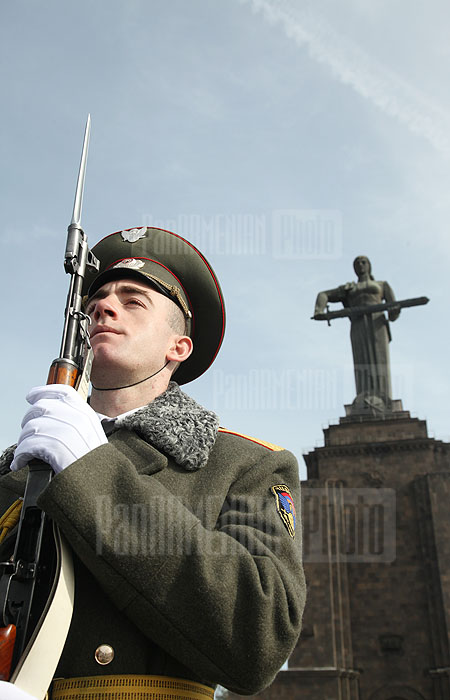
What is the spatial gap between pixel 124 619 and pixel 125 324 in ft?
4.11

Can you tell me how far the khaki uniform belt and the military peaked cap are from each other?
1682 mm

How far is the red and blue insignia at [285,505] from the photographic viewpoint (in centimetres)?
236

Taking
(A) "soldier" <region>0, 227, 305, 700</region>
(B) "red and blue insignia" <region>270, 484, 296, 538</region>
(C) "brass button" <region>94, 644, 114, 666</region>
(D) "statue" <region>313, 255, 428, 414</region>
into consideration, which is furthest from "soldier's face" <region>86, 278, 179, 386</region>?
(D) "statue" <region>313, 255, 428, 414</region>

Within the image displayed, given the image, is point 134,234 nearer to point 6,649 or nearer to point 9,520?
point 9,520

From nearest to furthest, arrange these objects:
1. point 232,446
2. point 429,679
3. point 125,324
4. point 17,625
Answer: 1. point 17,625
2. point 232,446
3. point 125,324
4. point 429,679

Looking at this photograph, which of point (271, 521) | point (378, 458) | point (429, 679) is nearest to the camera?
point (271, 521)

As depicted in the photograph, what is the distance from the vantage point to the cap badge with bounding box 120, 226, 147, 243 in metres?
3.33

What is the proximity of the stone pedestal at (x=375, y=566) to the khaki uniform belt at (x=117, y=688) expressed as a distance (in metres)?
17.5

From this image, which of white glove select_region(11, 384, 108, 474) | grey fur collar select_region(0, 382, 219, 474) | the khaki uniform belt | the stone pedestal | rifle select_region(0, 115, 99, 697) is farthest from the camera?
the stone pedestal

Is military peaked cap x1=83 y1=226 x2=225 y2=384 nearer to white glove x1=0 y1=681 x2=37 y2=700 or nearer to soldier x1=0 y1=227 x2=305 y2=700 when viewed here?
soldier x1=0 y1=227 x2=305 y2=700

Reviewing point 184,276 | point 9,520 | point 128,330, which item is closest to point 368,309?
point 184,276

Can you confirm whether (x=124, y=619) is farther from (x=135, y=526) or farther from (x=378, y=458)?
(x=378, y=458)

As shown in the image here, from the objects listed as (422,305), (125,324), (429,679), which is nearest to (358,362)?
(422,305)

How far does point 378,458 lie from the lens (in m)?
21.0
